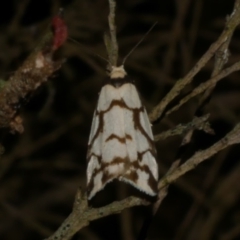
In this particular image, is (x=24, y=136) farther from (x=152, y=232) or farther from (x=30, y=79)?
(x=30, y=79)

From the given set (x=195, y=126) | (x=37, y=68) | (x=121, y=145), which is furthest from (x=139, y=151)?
(x=37, y=68)

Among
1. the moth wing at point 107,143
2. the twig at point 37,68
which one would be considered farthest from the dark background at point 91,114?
the twig at point 37,68

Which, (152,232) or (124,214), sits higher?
(152,232)

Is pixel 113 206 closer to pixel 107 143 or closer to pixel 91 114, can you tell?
pixel 107 143

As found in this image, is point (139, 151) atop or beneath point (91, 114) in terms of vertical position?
beneath

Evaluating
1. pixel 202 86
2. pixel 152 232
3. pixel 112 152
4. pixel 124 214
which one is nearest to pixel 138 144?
pixel 112 152

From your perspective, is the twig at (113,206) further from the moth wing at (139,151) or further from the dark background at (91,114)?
the dark background at (91,114)

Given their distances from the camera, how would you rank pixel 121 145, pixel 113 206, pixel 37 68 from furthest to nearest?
1. pixel 121 145
2. pixel 113 206
3. pixel 37 68
